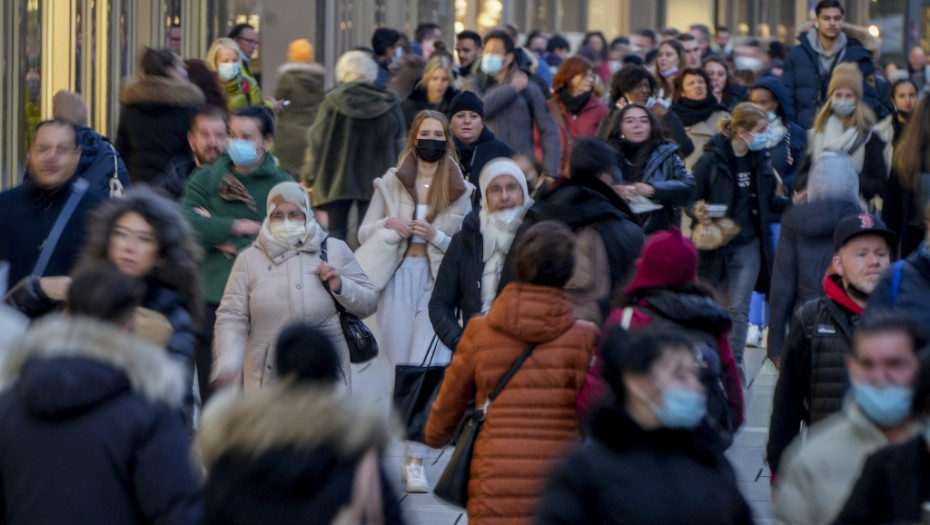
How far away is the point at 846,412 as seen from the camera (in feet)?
15.3

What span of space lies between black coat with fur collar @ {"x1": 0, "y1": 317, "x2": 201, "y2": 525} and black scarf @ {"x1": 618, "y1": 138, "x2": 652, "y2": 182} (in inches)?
217

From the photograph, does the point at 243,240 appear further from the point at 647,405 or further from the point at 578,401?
the point at 647,405

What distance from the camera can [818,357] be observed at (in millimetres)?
6137

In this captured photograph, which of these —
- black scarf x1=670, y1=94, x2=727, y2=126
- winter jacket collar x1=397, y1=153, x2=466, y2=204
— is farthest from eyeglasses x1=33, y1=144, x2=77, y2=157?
black scarf x1=670, y1=94, x2=727, y2=126

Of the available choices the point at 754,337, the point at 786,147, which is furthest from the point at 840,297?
the point at 754,337

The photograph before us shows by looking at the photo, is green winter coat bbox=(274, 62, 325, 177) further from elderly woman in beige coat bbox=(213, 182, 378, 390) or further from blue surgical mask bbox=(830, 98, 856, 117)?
elderly woman in beige coat bbox=(213, 182, 378, 390)

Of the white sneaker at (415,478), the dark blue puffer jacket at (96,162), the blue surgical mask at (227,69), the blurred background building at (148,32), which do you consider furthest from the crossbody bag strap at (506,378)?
the blurred background building at (148,32)

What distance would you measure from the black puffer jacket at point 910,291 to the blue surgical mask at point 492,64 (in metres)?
7.79

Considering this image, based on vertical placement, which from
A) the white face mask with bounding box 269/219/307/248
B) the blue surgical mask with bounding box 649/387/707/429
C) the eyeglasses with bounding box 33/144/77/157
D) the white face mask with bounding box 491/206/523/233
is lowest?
the blue surgical mask with bounding box 649/387/707/429

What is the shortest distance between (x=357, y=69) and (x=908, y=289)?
24.2 feet

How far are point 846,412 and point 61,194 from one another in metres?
3.85

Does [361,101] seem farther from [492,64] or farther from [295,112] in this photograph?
[295,112]

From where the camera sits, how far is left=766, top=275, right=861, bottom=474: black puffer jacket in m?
6.09

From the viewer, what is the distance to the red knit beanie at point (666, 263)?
5.80 metres
